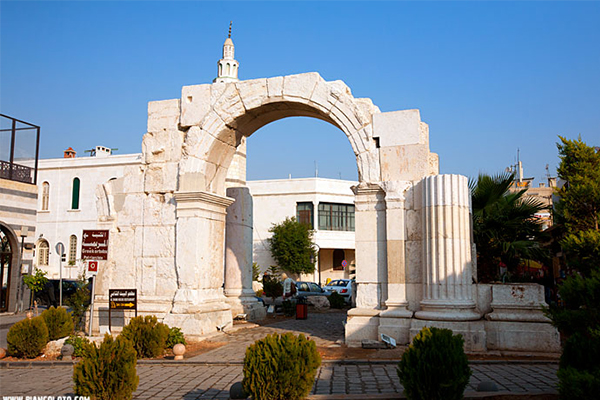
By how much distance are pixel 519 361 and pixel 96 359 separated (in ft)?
21.1

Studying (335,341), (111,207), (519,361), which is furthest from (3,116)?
(519,361)

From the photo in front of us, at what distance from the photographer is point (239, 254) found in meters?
15.2

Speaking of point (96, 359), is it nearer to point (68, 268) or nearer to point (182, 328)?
point (182, 328)

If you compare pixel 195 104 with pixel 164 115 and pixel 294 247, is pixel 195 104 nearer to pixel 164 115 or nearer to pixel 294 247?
pixel 164 115

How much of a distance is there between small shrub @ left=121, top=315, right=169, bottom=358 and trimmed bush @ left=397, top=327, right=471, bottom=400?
553 centimetres

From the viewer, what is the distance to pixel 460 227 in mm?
9484

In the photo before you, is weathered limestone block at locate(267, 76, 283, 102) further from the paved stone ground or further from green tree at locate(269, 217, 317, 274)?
green tree at locate(269, 217, 317, 274)

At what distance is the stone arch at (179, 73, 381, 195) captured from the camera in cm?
1075

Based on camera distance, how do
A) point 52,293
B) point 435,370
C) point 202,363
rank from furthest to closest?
point 52,293 → point 202,363 → point 435,370

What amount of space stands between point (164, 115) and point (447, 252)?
7.17 m

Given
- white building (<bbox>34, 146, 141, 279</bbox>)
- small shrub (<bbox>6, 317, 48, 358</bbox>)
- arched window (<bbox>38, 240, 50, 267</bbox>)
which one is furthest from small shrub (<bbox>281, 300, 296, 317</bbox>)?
arched window (<bbox>38, 240, 50, 267</bbox>)

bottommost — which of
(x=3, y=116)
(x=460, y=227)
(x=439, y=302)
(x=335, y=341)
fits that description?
(x=335, y=341)

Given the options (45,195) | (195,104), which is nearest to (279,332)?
(195,104)

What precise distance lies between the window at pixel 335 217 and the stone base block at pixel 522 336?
2885 centimetres
